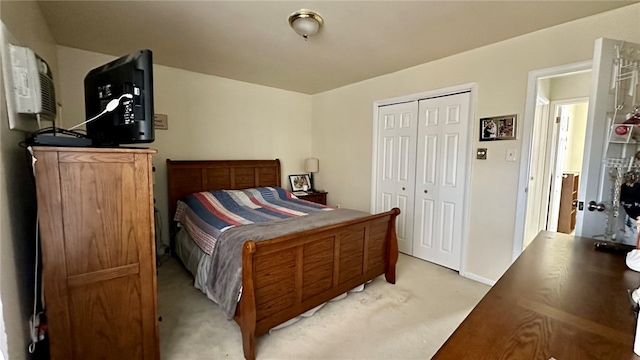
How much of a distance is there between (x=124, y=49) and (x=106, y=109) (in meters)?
1.86

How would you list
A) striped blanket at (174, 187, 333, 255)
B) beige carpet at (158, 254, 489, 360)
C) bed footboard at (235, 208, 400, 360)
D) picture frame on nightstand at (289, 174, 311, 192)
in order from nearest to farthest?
bed footboard at (235, 208, 400, 360), beige carpet at (158, 254, 489, 360), striped blanket at (174, 187, 333, 255), picture frame on nightstand at (289, 174, 311, 192)

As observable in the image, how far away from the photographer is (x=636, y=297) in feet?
2.64

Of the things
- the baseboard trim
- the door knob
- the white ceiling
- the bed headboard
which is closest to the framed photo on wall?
the white ceiling

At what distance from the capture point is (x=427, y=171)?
3141 mm

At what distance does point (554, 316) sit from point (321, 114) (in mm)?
3951

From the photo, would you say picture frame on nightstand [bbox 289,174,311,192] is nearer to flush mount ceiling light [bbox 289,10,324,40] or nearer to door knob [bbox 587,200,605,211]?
flush mount ceiling light [bbox 289,10,324,40]

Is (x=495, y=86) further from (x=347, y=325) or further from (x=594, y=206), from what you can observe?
(x=347, y=325)

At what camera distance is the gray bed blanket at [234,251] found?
178 cm

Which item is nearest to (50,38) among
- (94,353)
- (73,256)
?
(73,256)

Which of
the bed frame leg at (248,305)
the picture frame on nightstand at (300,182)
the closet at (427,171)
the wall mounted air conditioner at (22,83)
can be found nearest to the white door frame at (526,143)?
the closet at (427,171)

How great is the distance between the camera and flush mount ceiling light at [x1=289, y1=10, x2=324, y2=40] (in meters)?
1.97

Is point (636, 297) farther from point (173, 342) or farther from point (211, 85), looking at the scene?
point (211, 85)

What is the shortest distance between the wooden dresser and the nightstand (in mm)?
2736

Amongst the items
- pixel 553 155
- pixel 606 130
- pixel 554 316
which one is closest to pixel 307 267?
pixel 554 316
